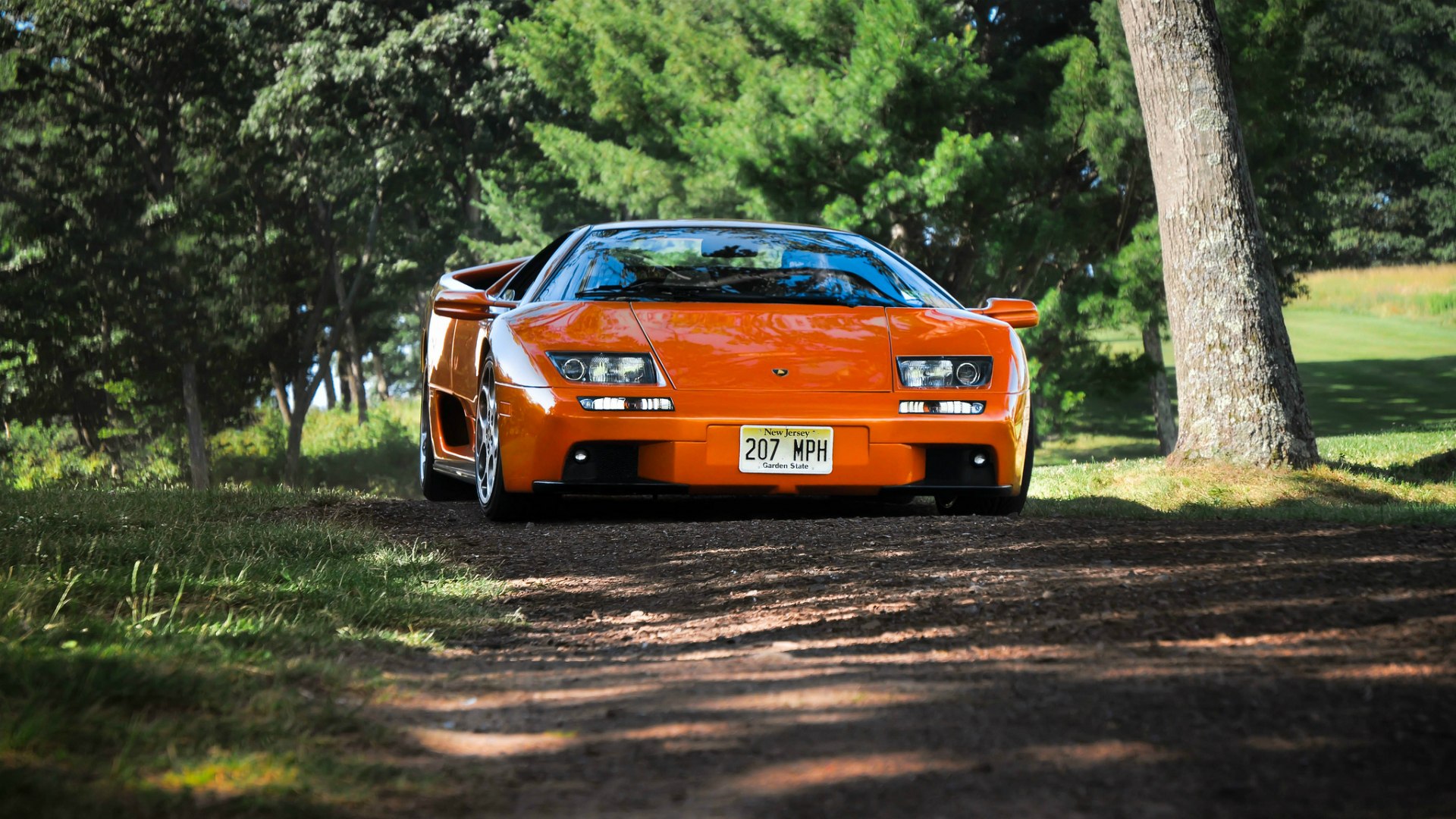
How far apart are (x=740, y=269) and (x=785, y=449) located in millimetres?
1254

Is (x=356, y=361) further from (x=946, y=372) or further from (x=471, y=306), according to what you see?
(x=946, y=372)

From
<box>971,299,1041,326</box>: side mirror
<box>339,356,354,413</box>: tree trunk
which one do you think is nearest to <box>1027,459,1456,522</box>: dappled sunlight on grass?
<box>971,299,1041,326</box>: side mirror

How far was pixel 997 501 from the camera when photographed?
6535 millimetres

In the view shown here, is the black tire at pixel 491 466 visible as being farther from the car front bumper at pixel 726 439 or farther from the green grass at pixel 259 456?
the green grass at pixel 259 456

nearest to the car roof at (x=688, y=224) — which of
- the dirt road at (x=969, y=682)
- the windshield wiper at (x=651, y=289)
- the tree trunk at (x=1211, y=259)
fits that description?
the windshield wiper at (x=651, y=289)

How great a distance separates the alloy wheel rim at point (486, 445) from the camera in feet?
20.8

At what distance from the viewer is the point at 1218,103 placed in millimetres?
10008

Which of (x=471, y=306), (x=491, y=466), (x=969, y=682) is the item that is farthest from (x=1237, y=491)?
(x=969, y=682)

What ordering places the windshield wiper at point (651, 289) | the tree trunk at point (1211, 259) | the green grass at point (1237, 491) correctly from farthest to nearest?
the tree trunk at point (1211, 259), the green grass at point (1237, 491), the windshield wiper at point (651, 289)

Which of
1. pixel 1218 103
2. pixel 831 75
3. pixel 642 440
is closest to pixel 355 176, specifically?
pixel 831 75

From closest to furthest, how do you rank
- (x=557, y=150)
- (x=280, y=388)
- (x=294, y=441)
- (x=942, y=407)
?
(x=942, y=407) < (x=557, y=150) < (x=294, y=441) < (x=280, y=388)

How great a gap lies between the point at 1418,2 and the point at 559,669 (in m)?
40.2

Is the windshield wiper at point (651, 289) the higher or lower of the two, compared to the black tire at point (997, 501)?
higher

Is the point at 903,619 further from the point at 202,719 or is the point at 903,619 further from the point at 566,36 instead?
the point at 566,36
